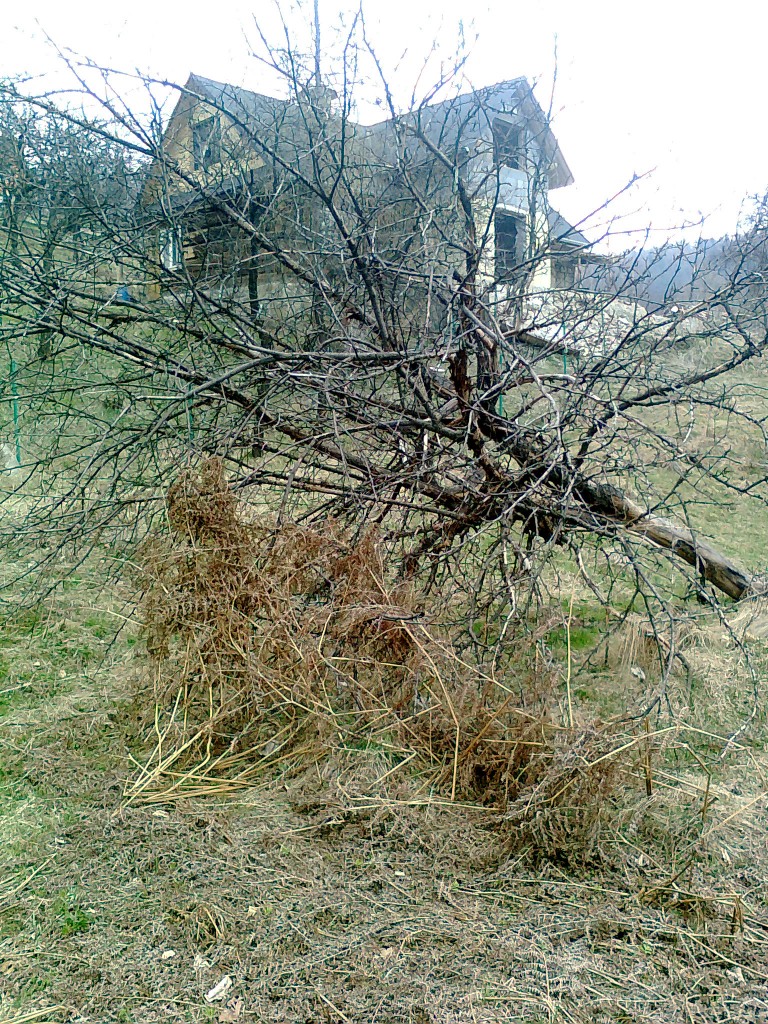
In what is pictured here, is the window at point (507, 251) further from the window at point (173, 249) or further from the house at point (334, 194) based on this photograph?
the window at point (173, 249)

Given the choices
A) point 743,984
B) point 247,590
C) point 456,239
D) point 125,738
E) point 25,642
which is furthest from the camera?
point 456,239

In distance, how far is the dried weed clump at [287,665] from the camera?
354cm

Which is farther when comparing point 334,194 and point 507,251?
point 507,251

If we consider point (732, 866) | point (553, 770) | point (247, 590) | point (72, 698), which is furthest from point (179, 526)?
point (732, 866)

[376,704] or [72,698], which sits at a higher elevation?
[376,704]

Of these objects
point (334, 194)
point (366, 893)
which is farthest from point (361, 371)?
point (366, 893)

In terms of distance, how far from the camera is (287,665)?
3.62 meters

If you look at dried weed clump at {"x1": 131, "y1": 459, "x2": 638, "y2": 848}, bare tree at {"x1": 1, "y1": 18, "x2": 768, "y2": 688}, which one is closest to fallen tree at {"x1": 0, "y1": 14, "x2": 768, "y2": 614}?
bare tree at {"x1": 1, "y1": 18, "x2": 768, "y2": 688}

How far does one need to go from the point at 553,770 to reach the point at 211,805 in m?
1.40

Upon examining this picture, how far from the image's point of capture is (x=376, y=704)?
371 centimetres

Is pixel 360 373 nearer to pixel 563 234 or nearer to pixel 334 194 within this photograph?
pixel 563 234

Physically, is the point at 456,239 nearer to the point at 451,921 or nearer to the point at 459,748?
the point at 459,748

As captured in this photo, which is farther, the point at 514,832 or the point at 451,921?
the point at 514,832

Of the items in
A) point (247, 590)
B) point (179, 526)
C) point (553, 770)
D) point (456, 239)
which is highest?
point (456, 239)
